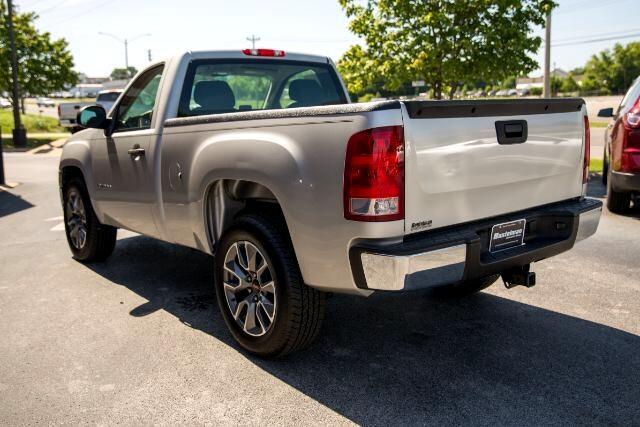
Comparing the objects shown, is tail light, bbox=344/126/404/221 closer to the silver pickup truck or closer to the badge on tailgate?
the silver pickup truck

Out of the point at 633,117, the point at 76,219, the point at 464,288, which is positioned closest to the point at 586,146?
the point at 464,288

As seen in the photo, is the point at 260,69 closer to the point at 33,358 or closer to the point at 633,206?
the point at 33,358

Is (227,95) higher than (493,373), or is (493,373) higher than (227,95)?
(227,95)

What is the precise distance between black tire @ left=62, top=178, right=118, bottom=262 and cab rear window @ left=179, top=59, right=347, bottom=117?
1.83 m

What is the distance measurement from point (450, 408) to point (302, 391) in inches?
31.1

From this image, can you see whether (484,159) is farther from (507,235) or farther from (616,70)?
(616,70)

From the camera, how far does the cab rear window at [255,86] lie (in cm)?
462

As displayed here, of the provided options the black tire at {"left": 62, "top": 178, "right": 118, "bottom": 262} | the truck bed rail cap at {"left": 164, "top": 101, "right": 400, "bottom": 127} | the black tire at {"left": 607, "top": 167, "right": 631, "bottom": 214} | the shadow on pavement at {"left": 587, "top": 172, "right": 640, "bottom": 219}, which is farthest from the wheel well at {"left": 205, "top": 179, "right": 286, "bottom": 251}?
the shadow on pavement at {"left": 587, "top": 172, "right": 640, "bottom": 219}

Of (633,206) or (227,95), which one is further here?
(633,206)

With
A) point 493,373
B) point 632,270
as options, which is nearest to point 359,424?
point 493,373

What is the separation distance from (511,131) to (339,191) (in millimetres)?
1112

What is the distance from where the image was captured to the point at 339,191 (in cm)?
297

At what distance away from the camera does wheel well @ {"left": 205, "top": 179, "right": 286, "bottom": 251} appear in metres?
3.67

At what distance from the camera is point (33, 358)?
148 inches
